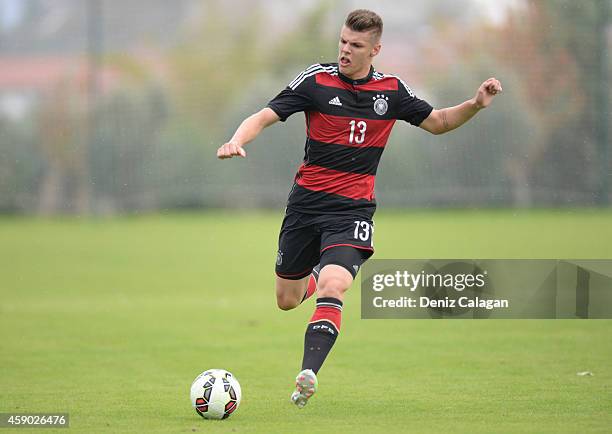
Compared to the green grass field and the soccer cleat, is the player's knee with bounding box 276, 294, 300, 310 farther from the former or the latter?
the soccer cleat

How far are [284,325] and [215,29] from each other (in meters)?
18.7

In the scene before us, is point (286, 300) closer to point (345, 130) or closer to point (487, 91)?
point (345, 130)

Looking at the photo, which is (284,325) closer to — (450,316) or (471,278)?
(450,316)

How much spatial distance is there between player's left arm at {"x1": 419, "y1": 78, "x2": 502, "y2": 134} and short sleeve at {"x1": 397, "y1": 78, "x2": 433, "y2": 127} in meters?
0.05

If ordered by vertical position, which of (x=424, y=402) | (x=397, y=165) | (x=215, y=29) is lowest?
(x=424, y=402)

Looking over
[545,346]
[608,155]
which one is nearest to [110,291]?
[545,346]

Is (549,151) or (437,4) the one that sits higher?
(437,4)

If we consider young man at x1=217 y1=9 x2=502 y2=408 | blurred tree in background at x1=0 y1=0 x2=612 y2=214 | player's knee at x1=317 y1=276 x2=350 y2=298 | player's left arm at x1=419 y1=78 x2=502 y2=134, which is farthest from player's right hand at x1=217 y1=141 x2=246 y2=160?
blurred tree in background at x1=0 y1=0 x2=612 y2=214

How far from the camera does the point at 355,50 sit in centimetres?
784

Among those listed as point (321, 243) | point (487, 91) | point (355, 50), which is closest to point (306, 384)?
point (321, 243)

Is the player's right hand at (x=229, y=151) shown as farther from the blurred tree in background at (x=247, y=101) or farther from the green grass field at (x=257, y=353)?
the blurred tree in background at (x=247, y=101)

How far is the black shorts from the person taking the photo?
7.69 m

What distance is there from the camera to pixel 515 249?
19938 millimetres

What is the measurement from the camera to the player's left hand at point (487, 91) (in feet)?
25.7
